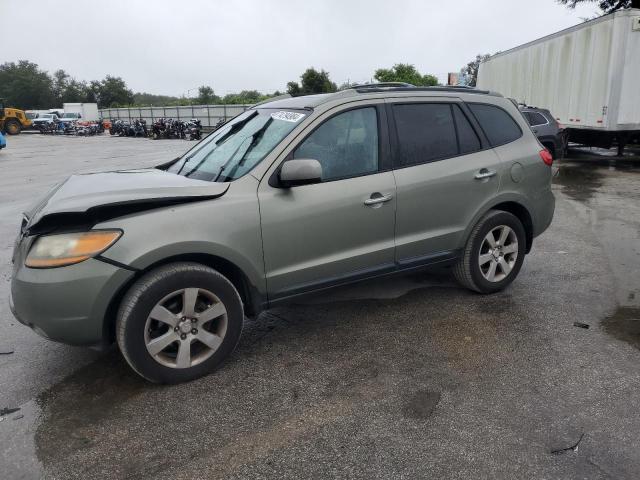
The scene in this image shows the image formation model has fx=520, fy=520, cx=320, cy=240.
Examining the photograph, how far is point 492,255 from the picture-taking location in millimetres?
4570

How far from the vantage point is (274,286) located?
349cm

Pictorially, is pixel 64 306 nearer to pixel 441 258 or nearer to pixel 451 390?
pixel 451 390

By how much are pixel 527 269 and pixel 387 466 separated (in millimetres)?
3520

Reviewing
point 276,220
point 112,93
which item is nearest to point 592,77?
point 276,220

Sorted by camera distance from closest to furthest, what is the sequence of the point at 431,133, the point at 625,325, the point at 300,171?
the point at 300,171 → the point at 625,325 → the point at 431,133

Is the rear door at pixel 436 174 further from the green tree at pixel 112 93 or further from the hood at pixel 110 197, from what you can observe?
the green tree at pixel 112 93

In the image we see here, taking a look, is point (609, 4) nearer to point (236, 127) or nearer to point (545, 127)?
point (545, 127)

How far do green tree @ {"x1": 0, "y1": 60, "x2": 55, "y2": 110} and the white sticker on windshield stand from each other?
9533 centimetres

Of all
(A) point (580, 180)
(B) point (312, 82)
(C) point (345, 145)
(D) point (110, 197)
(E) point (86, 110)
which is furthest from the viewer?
(E) point (86, 110)

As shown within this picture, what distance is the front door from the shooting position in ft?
11.3

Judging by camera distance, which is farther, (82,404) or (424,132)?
(424,132)

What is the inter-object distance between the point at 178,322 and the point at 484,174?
2.72m

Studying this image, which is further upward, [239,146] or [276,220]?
[239,146]

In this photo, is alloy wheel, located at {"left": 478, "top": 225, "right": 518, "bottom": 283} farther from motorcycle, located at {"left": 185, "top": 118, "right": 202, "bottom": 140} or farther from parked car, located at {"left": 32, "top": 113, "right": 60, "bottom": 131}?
parked car, located at {"left": 32, "top": 113, "right": 60, "bottom": 131}
